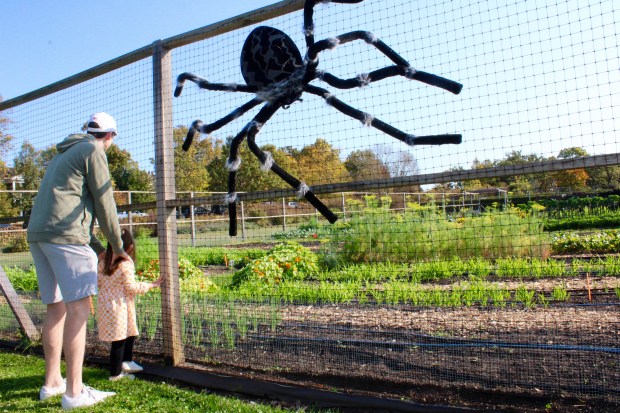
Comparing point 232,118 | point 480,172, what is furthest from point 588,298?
point 232,118

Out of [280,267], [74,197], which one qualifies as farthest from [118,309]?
[280,267]

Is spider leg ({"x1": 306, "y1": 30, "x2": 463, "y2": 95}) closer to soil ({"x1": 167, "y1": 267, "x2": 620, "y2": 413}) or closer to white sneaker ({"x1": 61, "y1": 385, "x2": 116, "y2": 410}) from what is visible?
soil ({"x1": 167, "y1": 267, "x2": 620, "y2": 413})

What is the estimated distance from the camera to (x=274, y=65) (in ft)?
10.3

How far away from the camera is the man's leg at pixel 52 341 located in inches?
121

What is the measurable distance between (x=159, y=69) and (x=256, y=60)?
0.99 metres

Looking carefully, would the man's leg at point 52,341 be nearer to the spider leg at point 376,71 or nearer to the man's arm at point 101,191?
the man's arm at point 101,191

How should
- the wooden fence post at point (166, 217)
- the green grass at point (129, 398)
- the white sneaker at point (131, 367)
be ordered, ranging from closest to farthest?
the green grass at point (129, 398)
the white sneaker at point (131, 367)
the wooden fence post at point (166, 217)

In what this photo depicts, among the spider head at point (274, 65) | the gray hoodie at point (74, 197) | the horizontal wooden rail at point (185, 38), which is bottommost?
the gray hoodie at point (74, 197)

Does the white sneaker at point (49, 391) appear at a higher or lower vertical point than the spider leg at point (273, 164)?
lower

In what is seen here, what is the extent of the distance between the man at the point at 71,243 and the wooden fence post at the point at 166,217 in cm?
63

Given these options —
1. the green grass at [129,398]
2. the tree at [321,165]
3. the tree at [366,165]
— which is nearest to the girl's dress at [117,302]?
the green grass at [129,398]

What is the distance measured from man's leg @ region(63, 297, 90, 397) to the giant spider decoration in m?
1.03

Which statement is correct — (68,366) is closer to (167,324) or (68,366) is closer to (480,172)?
(167,324)

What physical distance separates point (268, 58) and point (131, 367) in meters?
2.36
